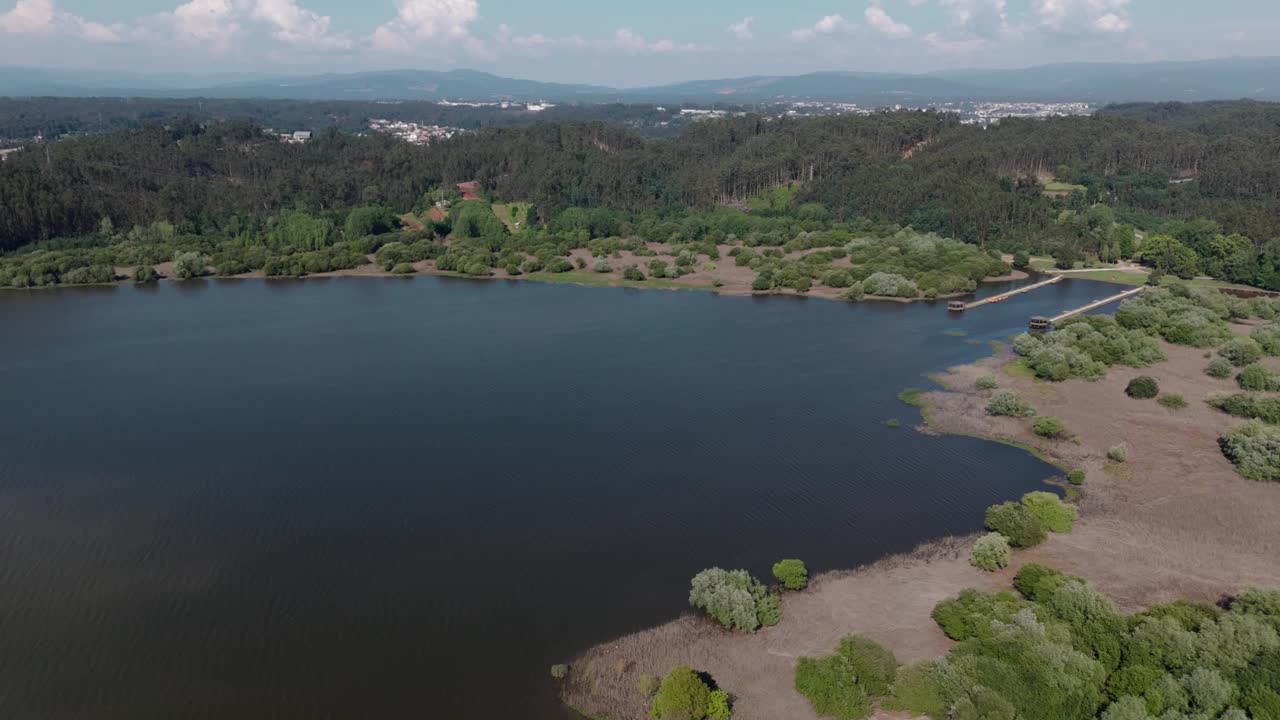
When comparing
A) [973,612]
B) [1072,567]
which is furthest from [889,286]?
[973,612]

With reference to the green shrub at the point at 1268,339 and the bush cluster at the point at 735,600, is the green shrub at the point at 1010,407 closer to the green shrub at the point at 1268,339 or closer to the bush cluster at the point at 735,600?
the green shrub at the point at 1268,339

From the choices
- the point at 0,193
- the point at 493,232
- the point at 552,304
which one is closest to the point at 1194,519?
the point at 552,304

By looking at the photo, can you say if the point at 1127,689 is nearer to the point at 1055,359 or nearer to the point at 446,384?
the point at 1055,359

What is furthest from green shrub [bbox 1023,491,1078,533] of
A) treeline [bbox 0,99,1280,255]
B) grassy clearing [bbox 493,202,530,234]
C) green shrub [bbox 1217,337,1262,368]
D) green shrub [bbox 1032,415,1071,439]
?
grassy clearing [bbox 493,202,530,234]

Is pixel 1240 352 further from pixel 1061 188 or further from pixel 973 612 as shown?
pixel 1061 188

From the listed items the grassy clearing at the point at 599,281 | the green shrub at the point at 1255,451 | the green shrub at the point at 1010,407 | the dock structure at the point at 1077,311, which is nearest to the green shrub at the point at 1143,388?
the green shrub at the point at 1255,451

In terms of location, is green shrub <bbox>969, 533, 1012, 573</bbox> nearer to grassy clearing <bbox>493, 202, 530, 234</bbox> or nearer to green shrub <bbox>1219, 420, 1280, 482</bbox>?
green shrub <bbox>1219, 420, 1280, 482</bbox>
